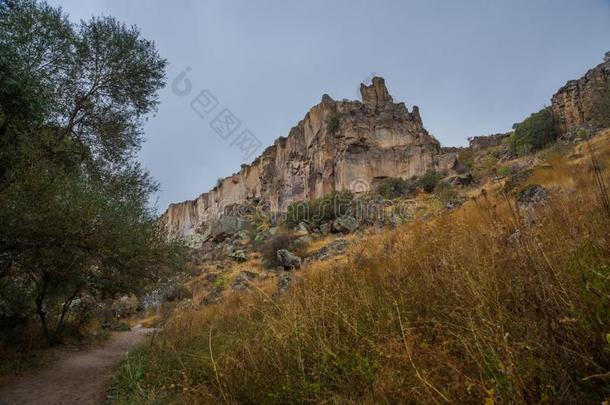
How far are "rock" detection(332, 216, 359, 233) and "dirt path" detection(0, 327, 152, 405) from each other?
1268cm

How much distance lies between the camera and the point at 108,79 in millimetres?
9086

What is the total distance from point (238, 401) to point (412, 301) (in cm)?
157

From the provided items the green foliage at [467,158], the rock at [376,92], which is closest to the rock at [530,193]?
the green foliage at [467,158]

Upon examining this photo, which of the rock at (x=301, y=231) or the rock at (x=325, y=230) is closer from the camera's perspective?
the rock at (x=325, y=230)

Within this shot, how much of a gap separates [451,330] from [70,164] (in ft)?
27.9

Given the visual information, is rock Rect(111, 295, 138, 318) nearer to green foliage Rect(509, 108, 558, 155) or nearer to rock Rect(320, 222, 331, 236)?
rock Rect(320, 222, 331, 236)

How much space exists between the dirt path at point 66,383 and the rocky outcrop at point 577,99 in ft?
116

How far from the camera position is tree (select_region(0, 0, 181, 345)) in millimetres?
5117

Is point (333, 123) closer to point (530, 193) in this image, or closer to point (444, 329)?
point (530, 193)

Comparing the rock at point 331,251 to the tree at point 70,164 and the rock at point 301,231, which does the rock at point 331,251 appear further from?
the rock at point 301,231

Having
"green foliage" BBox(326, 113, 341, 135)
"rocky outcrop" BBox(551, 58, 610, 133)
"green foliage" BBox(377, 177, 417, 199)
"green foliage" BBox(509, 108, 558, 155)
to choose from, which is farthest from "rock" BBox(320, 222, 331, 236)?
"green foliage" BBox(326, 113, 341, 135)

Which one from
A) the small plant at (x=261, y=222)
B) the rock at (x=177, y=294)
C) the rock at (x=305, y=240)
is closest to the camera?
the rock at (x=305, y=240)

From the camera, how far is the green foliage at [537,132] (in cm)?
2994

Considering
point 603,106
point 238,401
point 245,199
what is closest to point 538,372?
point 238,401
